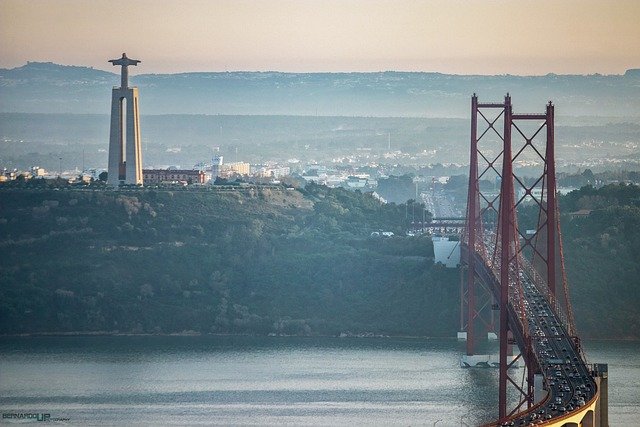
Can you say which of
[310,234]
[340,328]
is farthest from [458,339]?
[310,234]

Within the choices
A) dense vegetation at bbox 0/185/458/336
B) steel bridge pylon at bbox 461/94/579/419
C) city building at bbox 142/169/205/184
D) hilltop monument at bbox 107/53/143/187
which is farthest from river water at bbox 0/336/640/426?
city building at bbox 142/169/205/184

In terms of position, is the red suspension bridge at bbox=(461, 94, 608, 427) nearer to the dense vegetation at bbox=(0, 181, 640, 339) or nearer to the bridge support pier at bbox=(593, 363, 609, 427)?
the bridge support pier at bbox=(593, 363, 609, 427)

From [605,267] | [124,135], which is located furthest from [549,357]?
[124,135]

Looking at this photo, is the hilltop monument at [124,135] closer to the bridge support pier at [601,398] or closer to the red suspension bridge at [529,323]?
the red suspension bridge at [529,323]

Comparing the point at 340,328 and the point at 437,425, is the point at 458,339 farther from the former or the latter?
the point at 437,425

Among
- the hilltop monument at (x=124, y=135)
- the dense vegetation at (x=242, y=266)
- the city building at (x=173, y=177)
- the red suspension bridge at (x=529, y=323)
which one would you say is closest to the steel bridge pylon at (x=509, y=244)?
the red suspension bridge at (x=529, y=323)
